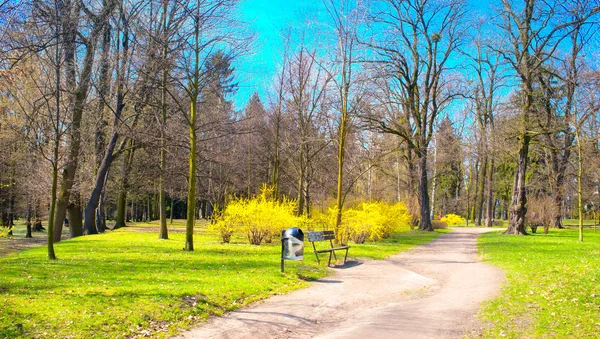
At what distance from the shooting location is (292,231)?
10062 mm

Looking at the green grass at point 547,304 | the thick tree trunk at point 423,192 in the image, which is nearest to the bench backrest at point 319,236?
the green grass at point 547,304

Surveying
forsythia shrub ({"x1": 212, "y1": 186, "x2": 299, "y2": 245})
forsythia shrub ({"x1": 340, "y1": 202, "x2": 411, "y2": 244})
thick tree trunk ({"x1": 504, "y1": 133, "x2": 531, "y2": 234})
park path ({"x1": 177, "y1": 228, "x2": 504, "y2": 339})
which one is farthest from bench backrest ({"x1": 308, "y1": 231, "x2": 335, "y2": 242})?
thick tree trunk ({"x1": 504, "y1": 133, "x2": 531, "y2": 234})

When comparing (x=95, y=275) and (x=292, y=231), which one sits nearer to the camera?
(x=95, y=275)

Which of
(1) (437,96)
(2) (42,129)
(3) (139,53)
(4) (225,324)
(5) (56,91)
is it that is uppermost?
(1) (437,96)

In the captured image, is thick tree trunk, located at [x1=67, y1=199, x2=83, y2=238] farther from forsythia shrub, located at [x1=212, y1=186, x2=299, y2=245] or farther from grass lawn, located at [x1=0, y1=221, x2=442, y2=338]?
grass lawn, located at [x1=0, y1=221, x2=442, y2=338]

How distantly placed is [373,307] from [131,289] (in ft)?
13.5

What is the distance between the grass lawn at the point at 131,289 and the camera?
5.85 metres

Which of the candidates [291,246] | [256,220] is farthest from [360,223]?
[291,246]

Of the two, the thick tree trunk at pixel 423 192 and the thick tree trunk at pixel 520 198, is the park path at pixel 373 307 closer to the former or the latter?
the thick tree trunk at pixel 520 198

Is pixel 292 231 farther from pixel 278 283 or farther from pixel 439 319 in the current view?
pixel 439 319

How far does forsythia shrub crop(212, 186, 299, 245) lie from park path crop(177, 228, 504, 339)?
15.6ft

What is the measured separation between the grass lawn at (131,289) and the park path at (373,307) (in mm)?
496

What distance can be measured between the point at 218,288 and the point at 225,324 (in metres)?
1.78

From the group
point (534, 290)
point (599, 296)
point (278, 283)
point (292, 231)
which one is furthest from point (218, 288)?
point (599, 296)
